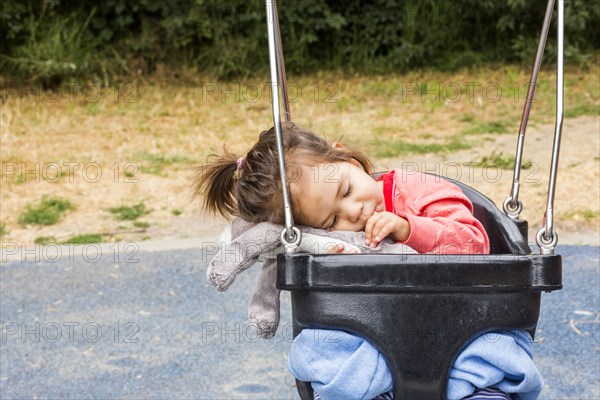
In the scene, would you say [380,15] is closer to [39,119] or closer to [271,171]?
[39,119]

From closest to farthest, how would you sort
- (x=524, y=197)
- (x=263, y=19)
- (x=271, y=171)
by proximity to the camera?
(x=271, y=171)
(x=524, y=197)
(x=263, y=19)

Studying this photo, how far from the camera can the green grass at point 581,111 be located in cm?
679

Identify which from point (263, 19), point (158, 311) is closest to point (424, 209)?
point (158, 311)

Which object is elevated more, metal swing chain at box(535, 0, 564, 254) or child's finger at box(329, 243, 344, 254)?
metal swing chain at box(535, 0, 564, 254)

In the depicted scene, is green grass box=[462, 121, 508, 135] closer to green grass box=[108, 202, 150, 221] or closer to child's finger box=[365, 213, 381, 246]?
green grass box=[108, 202, 150, 221]

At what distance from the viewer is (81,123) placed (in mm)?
7344

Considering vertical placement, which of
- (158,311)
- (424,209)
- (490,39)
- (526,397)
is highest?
(490,39)

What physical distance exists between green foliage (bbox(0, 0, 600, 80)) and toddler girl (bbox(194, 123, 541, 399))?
691cm

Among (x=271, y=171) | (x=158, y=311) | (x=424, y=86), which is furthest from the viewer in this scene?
(x=424, y=86)

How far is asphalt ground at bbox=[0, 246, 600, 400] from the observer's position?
9.89 ft

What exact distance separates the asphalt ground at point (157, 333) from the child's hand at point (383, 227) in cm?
128

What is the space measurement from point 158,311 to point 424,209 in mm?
2042

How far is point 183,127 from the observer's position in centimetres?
716

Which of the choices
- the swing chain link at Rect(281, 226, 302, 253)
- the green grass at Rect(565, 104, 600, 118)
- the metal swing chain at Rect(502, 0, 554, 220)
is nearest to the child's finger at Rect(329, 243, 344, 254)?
the swing chain link at Rect(281, 226, 302, 253)
